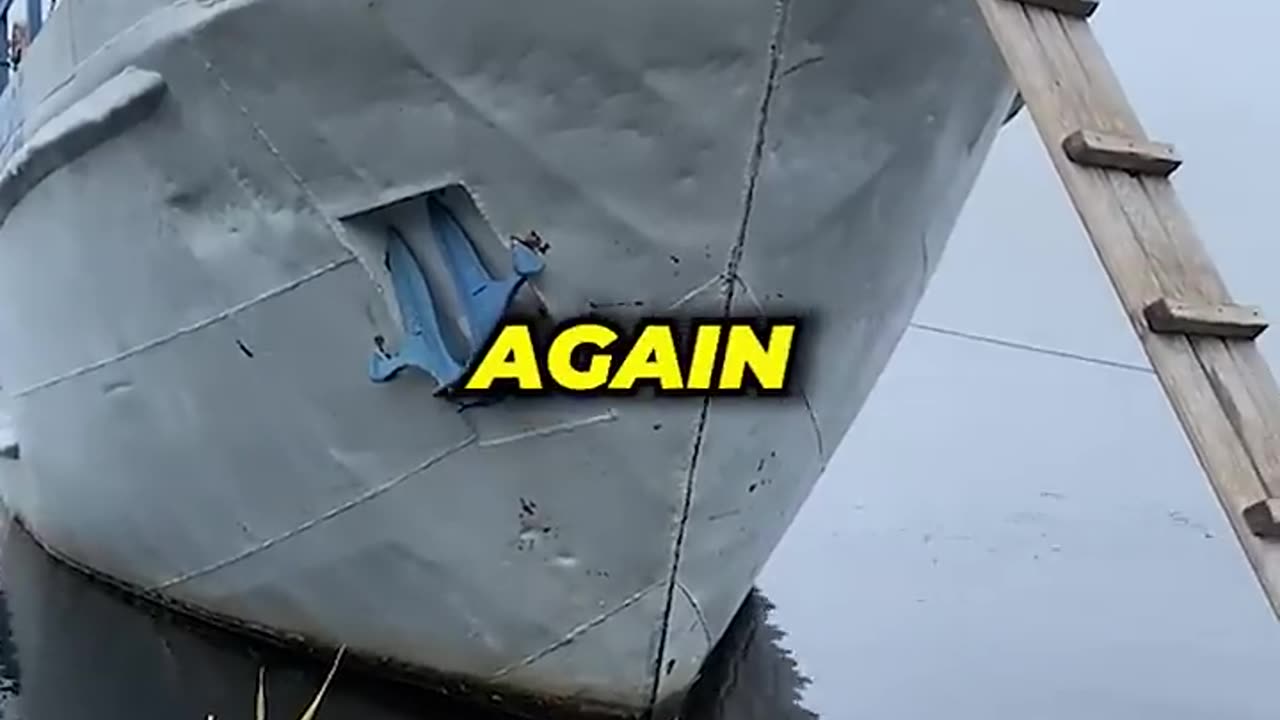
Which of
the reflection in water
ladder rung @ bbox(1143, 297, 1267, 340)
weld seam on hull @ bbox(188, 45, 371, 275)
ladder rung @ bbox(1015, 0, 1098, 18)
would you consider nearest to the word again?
weld seam on hull @ bbox(188, 45, 371, 275)

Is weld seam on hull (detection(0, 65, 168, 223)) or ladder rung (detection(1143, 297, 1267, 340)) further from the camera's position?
weld seam on hull (detection(0, 65, 168, 223))

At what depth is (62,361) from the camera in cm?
502

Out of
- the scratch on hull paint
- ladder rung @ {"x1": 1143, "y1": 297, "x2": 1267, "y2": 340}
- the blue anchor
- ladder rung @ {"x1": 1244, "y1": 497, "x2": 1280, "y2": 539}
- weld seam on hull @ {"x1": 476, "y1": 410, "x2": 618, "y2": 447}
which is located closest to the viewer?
A: ladder rung @ {"x1": 1244, "y1": 497, "x2": 1280, "y2": 539}

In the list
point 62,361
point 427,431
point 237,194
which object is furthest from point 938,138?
point 62,361

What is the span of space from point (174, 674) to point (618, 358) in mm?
1841

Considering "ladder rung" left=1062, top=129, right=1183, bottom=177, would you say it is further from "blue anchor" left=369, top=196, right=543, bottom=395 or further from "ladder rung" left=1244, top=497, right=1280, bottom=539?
"blue anchor" left=369, top=196, right=543, bottom=395

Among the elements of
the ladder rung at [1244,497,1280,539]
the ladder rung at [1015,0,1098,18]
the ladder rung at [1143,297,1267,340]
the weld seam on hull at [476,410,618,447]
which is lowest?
the ladder rung at [1244,497,1280,539]

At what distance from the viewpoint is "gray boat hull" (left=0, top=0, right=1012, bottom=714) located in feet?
11.4

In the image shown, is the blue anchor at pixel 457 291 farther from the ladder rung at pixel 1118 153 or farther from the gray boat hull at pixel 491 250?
the ladder rung at pixel 1118 153

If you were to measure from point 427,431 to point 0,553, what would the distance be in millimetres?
3624

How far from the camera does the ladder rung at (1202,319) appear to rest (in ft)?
6.88

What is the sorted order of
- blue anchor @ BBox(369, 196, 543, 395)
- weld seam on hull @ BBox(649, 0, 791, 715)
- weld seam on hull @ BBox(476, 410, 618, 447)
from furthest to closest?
1. weld seam on hull @ BBox(476, 410, 618, 447)
2. blue anchor @ BBox(369, 196, 543, 395)
3. weld seam on hull @ BBox(649, 0, 791, 715)

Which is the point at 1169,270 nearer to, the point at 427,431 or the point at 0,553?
the point at 427,431

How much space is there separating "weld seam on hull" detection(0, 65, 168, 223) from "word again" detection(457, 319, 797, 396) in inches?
41.5
